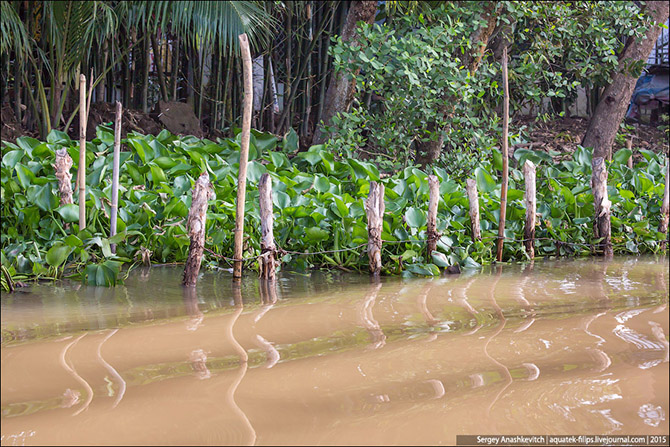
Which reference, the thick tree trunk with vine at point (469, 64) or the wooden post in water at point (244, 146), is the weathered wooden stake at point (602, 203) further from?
the wooden post in water at point (244, 146)

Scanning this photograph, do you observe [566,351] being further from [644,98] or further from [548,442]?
[644,98]

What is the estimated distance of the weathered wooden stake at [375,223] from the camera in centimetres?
404

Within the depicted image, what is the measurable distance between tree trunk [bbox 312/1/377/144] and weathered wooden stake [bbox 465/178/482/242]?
197 cm

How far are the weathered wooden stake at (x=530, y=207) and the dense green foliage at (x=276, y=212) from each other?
2.8 inches

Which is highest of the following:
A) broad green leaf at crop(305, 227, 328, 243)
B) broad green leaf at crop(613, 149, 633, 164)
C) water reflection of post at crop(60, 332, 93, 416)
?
broad green leaf at crop(613, 149, 633, 164)

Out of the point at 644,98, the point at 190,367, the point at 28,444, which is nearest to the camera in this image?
the point at 28,444

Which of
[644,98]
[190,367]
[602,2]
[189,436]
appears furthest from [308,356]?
[644,98]

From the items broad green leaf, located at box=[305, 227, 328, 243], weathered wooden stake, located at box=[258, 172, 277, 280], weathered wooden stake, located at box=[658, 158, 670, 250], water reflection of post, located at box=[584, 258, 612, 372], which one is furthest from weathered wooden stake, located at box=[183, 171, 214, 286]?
weathered wooden stake, located at box=[658, 158, 670, 250]

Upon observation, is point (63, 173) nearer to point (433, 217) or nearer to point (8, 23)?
point (8, 23)

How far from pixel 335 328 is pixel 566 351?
36.5 inches

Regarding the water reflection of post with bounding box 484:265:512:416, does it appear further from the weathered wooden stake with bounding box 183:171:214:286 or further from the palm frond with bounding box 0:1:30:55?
the palm frond with bounding box 0:1:30:55

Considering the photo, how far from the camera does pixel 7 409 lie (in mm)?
2041

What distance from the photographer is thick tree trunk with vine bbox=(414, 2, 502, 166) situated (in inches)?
235

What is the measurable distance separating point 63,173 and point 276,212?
4.27ft
